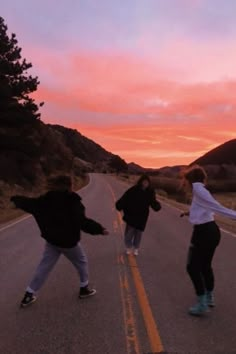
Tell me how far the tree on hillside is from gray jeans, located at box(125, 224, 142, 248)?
27.3 metres

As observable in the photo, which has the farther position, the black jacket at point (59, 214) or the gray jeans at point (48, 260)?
the gray jeans at point (48, 260)

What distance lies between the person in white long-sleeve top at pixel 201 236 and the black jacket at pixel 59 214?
1.32 metres

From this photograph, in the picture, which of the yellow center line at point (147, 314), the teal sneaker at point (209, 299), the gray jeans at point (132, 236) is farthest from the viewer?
the gray jeans at point (132, 236)

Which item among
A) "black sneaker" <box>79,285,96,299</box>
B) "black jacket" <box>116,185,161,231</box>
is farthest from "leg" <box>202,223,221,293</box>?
"black jacket" <box>116,185,161,231</box>

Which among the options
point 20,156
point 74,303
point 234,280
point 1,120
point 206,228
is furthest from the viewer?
point 20,156

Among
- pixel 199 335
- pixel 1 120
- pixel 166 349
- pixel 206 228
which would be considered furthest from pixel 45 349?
pixel 1 120

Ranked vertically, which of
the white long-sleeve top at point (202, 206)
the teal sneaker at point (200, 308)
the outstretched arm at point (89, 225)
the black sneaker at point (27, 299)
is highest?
the white long-sleeve top at point (202, 206)

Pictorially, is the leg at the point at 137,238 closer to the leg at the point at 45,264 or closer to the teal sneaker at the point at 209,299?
the leg at the point at 45,264

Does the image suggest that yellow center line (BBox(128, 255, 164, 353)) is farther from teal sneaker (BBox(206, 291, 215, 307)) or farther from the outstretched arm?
the outstretched arm

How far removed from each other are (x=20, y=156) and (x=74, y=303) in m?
40.9

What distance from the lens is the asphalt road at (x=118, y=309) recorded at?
18.8 ft

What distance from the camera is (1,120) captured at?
38719 mm

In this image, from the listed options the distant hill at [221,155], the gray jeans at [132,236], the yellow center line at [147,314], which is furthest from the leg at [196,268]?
the distant hill at [221,155]

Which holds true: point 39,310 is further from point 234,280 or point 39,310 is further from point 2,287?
point 234,280
